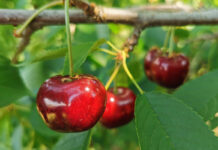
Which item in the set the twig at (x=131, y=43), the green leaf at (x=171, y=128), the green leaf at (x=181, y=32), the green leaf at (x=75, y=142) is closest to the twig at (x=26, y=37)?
the twig at (x=131, y=43)

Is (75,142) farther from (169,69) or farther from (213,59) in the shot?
(213,59)

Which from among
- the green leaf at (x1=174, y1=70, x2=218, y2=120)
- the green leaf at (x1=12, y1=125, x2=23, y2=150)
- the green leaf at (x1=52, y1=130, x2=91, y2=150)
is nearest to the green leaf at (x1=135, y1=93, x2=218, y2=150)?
the green leaf at (x1=174, y1=70, x2=218, y2=120)

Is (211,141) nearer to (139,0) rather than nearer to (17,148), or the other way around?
(17,148)

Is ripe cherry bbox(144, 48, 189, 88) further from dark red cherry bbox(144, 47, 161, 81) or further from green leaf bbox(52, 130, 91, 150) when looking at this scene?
green leaf bbox(52, 130, 91, 150)

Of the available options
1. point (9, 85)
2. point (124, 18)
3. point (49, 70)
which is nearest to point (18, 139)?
point (49, 70)

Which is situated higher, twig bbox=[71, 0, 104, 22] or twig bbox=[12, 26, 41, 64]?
twig bbox=[71, 0, 104, 22]

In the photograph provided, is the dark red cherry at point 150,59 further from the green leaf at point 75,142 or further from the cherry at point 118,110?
the green leaf at point 75,142
